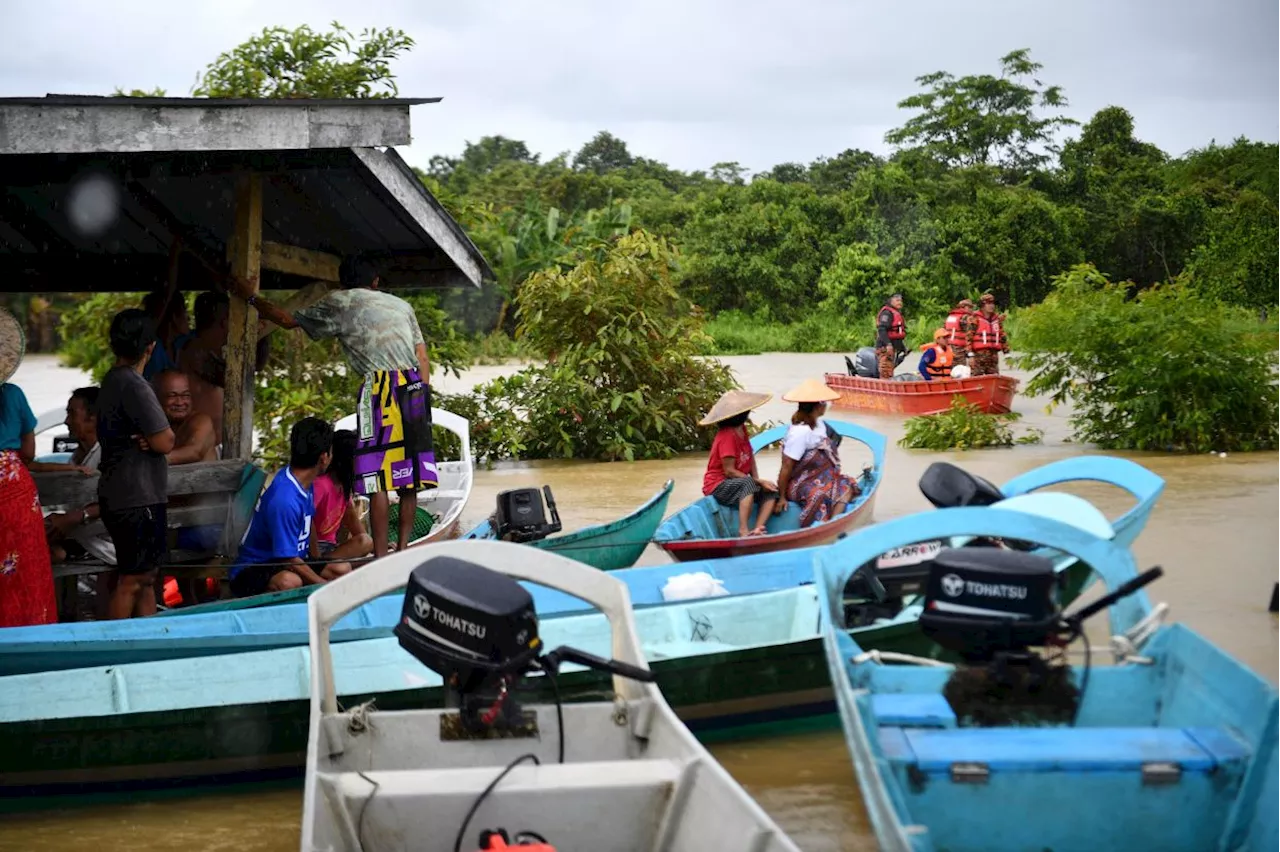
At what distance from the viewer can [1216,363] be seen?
13070 millimetres

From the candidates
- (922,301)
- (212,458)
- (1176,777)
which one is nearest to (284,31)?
(212,458)

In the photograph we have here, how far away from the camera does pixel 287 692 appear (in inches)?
209

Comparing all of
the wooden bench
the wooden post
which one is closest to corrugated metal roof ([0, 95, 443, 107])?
the wooden post

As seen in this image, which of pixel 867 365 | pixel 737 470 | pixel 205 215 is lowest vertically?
pixel 737 470

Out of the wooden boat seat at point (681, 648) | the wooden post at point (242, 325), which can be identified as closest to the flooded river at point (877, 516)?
the wooden boat seat at point (681, 648)

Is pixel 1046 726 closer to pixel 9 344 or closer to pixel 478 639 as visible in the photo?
pixel 478 639

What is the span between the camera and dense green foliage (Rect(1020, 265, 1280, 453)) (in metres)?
13.2

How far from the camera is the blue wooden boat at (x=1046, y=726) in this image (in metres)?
3.54

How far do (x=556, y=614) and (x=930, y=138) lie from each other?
37.1m

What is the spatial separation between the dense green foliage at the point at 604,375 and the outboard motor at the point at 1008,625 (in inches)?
395

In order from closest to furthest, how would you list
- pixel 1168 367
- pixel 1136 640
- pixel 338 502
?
1. pixel 1136 640
2. pixel 338 502
3. pixel 1168 367

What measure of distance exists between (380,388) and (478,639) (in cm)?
380

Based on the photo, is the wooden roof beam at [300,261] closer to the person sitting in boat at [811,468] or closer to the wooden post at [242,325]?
the wooden post at [242,325]

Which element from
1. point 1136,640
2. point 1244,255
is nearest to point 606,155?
point 1244,255
